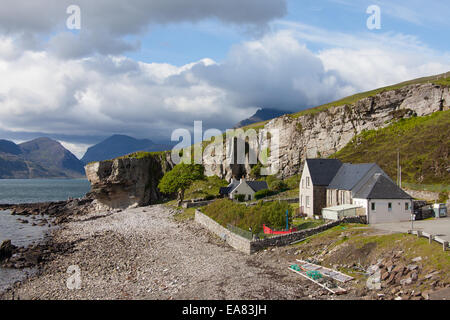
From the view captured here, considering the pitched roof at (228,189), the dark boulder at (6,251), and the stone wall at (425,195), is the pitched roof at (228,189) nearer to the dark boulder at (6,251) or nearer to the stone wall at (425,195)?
the stone wall at (425,195)

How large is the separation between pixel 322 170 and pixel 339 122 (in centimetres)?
5499

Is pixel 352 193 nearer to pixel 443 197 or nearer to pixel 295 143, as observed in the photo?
pixel 443 197

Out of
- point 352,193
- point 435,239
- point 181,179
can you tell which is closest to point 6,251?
point 352,193

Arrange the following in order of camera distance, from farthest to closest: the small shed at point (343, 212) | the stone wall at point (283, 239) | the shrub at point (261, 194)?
the shrub at point (261, 194) → the small shed at point (343, 212) → the stone wall at point (283, 239)

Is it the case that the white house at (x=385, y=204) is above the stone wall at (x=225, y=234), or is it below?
above

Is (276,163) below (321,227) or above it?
above

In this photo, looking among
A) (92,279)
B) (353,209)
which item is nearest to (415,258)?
(353,209)

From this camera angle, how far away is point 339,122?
9131 centimetres

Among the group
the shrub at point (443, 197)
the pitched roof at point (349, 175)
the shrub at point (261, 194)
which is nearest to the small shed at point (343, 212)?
the pitched roof at point (349, 175)

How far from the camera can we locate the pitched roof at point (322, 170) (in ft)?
132

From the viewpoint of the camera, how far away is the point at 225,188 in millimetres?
69375

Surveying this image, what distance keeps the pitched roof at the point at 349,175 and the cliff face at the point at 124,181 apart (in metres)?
54.6

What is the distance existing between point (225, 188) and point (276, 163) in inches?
1167
